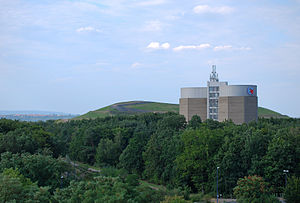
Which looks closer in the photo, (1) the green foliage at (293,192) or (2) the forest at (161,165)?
(2) the forest at (161,165)

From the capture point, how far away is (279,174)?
4553cm

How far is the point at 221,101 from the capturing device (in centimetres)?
7719

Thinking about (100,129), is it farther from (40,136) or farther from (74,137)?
(40,136)

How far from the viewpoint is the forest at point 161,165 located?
109 ft

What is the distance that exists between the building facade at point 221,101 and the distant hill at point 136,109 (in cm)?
6236

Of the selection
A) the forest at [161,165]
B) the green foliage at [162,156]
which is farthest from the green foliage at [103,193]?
the green foliage at [162,156]

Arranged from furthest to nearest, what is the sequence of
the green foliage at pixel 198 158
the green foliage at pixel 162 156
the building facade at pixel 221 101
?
the building facade at pixel 221 101
the green foliage at pixel 162 156
the green foliage at pixel 198 158

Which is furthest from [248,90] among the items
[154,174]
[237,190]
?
[237,190]

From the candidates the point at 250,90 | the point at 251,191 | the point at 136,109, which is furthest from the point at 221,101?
the point at 136,109

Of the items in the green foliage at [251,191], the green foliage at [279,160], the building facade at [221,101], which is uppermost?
the building facade at [221,101]

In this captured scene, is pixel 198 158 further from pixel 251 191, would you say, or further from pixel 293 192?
pixel 293 192

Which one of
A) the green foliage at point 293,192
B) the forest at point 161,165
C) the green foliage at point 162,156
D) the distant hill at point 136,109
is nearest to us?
the forest at point 161,165

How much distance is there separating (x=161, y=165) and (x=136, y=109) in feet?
307

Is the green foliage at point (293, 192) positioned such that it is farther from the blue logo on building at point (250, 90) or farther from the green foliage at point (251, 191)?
the blue logo on building at point (250, 90)
